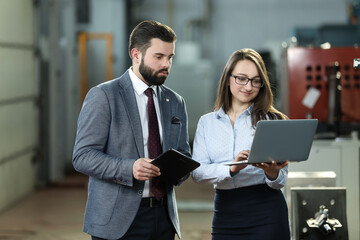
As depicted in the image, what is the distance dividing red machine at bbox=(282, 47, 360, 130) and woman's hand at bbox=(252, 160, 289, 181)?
63.6 inches

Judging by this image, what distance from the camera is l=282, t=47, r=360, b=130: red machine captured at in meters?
3.78

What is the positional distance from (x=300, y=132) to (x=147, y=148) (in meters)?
0.55

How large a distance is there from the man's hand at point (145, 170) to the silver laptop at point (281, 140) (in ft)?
0.84

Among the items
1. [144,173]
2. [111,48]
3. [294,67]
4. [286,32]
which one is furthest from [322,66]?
[286,32]

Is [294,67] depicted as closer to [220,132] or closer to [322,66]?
[322,66]

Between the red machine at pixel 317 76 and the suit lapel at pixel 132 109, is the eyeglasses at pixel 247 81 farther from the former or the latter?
the red machine at pixel 317 76

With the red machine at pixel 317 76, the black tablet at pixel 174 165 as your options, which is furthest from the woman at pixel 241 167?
the red machine at pixel 317 76

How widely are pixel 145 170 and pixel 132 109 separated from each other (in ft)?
0.85

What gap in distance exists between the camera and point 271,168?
7.11ft

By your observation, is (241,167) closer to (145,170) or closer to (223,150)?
(223,150)

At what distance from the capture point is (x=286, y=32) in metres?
12.0

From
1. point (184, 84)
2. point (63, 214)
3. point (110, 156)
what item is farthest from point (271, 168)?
point (184, 84)

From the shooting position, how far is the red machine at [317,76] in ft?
12.4

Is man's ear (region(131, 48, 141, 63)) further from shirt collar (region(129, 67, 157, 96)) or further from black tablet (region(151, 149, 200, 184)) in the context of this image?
black tablet (region(151, 149, 200, 184))
